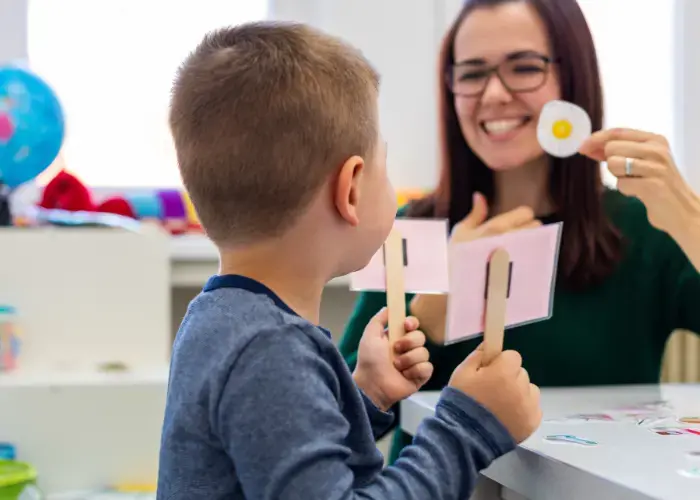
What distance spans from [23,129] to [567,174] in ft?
2.85

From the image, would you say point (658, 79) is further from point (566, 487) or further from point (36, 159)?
point (566, 487)

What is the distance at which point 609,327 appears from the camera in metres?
1.19

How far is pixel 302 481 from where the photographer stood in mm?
544

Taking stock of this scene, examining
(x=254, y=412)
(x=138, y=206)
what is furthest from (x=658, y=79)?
(x=254, y=412)

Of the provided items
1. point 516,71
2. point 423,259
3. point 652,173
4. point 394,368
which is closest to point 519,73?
point 516,71

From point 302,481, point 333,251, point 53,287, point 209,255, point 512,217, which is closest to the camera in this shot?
point 302,481

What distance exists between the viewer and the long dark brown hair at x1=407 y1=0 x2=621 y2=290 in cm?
121

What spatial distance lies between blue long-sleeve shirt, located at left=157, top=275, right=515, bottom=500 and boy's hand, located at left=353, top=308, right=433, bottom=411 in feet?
0.48

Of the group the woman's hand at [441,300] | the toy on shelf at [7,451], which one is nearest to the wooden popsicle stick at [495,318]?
the woman's hand at [441,300]

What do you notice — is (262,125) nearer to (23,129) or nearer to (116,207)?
(23,129)

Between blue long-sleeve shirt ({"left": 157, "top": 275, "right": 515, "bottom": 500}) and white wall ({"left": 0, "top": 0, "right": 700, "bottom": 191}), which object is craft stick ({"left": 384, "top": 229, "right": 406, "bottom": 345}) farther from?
white wall ({"left": 0, "top": 0, "right": 700, "bottom": 191})

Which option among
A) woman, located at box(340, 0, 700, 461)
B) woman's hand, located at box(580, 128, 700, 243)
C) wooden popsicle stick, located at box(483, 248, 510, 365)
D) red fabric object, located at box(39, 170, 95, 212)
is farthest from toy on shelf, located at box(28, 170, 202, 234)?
wooden popsicle stick, located at box(483, 248, 510, 365)

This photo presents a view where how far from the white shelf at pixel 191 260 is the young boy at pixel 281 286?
3.69ft

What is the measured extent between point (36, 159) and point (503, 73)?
78 centimetres
